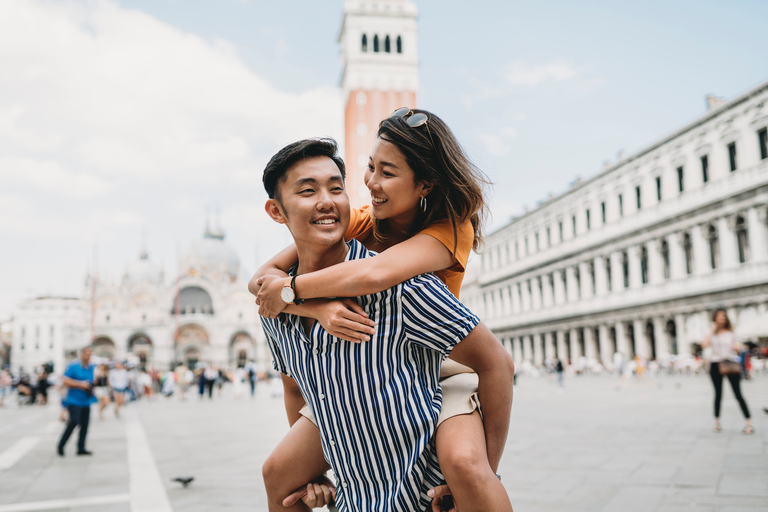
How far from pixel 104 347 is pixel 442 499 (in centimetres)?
6792

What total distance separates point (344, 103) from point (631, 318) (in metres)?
31.3

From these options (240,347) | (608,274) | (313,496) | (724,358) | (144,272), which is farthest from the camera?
(144,272)

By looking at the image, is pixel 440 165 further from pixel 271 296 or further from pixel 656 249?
pixel 656 249

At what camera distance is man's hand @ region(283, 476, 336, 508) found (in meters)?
1.84

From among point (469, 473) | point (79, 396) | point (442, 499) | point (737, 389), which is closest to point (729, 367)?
point (737, 389)

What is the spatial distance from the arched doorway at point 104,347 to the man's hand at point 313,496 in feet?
218

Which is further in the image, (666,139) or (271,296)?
(666,139)

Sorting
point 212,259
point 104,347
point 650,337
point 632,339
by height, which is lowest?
point 104,347

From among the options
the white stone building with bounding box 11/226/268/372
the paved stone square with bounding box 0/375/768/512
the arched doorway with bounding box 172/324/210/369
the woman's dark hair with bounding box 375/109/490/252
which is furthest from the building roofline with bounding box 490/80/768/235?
the arched doorway with bounding box 172/324/210/369

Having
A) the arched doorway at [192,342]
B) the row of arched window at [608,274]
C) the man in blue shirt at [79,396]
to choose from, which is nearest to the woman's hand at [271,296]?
the man in blue shirt at [79,396]

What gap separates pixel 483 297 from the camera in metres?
52.8

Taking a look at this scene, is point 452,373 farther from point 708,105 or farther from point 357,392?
point 708,105

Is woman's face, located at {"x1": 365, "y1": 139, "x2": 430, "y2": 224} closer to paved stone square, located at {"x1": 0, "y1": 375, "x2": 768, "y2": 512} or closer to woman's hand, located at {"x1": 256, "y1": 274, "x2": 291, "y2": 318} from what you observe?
woman's hand, located at {"x1": 256, "y1": 274, "x2": 291, "y2": 318}

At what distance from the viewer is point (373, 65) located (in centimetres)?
4931
